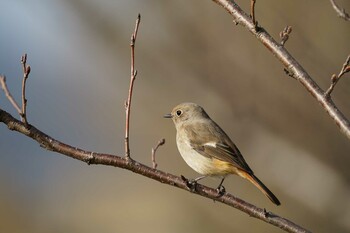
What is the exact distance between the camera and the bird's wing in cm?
441

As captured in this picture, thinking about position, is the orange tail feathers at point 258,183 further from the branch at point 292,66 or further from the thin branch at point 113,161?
the branch at point 292,66

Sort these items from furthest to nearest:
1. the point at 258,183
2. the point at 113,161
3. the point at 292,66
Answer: the point at 258,183 < the point at 292,66 < the point at 113,161

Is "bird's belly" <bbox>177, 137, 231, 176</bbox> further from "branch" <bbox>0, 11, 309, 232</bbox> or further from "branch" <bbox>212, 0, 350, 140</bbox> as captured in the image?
"branch" <bbox>212, 0, 350, 140</bbox>

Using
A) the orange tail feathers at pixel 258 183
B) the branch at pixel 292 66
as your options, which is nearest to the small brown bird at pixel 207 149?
the orange tail feathers at pixel 258 183

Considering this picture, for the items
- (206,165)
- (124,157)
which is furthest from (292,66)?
(206,165)

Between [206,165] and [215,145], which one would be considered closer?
[206,165]

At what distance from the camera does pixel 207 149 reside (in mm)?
4652

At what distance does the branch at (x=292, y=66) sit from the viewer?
3090mm

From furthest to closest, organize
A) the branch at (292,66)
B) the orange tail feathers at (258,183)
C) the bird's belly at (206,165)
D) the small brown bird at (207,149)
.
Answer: the bird's belly at (206,165) → the small brown bird at (207,149) → the orange tail feathers at (258,183) → the branch at (292,66)

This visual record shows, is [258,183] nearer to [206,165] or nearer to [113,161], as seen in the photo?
[206,165]

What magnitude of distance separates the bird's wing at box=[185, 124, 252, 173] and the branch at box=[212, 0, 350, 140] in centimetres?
117

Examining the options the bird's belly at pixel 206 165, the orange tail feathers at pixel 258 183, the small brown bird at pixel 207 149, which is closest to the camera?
the orange tail feathers at pixel 258 183

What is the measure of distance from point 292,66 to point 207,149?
4.96 feet

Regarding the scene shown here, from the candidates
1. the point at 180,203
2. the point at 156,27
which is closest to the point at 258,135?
the point at 156,27
